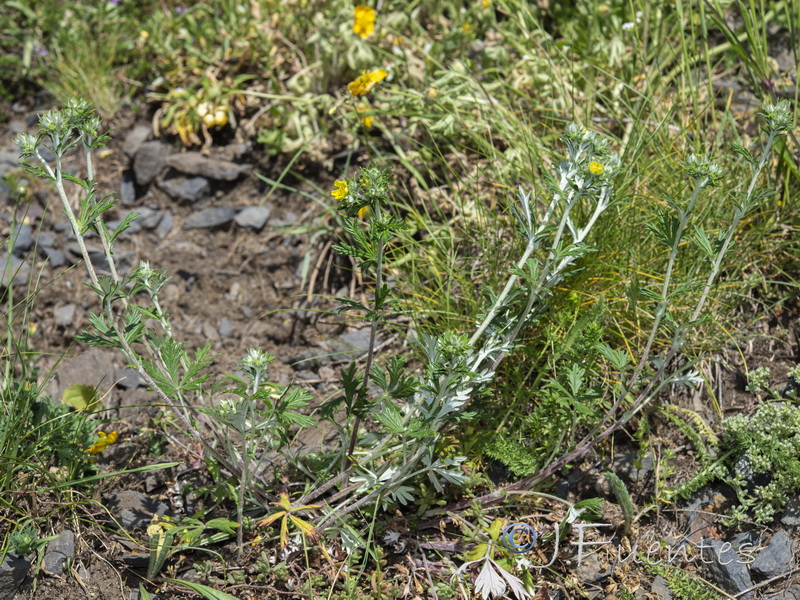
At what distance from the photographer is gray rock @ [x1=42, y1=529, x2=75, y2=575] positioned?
7.22 ft

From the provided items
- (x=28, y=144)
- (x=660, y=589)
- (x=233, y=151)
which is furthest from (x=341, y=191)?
(x=233, y=151)

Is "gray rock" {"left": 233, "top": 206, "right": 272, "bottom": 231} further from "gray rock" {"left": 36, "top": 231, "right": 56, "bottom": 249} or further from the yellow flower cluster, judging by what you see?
"gray rock" {"left": 36, "top": 231, "right": 56, "bottom": 249}

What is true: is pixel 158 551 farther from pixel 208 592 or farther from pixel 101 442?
pixel 101 442

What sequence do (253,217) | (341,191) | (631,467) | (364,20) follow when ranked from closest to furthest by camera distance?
(341,191) → (631,467) → (364,20) → (253,217)

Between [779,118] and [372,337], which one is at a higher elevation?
[779,118]

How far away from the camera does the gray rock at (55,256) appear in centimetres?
376

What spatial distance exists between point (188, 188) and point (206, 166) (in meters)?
0.16

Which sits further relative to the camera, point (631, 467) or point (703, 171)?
point (631, 467)

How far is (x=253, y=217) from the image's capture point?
3.81 metres

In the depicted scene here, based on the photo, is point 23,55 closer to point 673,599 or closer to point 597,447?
point 597,447

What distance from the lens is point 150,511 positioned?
2391 mm

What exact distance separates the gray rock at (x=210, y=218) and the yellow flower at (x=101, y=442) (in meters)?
1.53

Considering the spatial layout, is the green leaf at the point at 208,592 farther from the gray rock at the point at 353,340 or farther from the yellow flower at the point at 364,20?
the yellow flower at the point at 364,20

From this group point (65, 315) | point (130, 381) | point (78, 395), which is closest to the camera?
point (78, 395)
